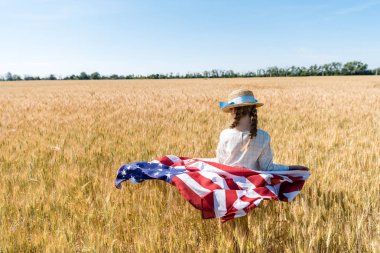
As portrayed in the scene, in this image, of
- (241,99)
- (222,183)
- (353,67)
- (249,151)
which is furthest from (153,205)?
(353,67)

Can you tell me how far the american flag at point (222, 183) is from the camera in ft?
6.98

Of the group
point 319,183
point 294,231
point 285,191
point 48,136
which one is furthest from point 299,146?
point 48,136

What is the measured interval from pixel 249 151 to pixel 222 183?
41 cm

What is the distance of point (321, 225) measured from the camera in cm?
197

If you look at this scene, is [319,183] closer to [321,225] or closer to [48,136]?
[321,225]

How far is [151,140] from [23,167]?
6.00ft

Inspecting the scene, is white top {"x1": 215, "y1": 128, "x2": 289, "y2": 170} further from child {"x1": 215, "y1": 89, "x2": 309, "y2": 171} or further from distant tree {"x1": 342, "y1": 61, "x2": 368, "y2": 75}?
distant tree {"x1": 342, "y1": 61, "x2": 368, "y2": 75}

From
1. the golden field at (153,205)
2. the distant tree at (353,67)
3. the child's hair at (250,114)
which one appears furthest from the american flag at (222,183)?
the distant tree at (353,67)

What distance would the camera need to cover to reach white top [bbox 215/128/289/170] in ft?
8.75

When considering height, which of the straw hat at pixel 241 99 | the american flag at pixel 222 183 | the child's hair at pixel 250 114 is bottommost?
the american flag at pixel 222 183

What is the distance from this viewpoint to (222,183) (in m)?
2.51

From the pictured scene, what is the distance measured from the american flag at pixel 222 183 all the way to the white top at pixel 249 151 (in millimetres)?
156

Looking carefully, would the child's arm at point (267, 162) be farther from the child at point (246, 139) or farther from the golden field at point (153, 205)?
the golden field at point (153, 205)

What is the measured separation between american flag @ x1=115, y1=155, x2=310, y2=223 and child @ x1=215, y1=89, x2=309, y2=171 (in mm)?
162
